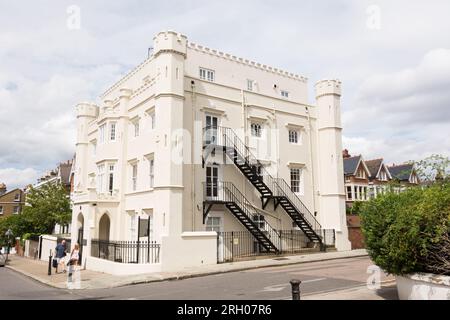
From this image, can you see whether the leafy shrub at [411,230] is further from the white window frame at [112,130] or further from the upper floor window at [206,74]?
the white window frame at [112,130]

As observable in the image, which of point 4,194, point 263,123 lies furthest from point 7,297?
point 4,194

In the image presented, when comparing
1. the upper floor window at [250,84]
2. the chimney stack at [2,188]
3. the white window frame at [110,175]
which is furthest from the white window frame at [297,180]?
the chimney stack at [2,188]

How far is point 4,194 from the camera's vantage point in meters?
70.5

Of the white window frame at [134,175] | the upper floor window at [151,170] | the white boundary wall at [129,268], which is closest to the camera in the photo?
the white boundary wall at [129,268]

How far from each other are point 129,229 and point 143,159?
4.50 metres

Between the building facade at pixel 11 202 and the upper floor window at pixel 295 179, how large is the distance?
59.7m

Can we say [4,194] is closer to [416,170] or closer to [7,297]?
[7,297]

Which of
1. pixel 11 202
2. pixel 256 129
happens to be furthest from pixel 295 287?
pixel 11 202

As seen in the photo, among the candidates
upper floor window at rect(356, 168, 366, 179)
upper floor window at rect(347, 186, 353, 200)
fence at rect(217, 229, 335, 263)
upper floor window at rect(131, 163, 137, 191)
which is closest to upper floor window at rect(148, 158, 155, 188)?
upper floor window at rect(131, 163, 137, 191)

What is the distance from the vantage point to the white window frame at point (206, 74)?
26.6m

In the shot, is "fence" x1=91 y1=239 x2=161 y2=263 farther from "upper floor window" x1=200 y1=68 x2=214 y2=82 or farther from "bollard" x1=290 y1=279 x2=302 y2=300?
"upper floor window" x1=200 y1=68 x2=214 y2=82

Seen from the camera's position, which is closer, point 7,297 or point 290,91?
point 7,297
